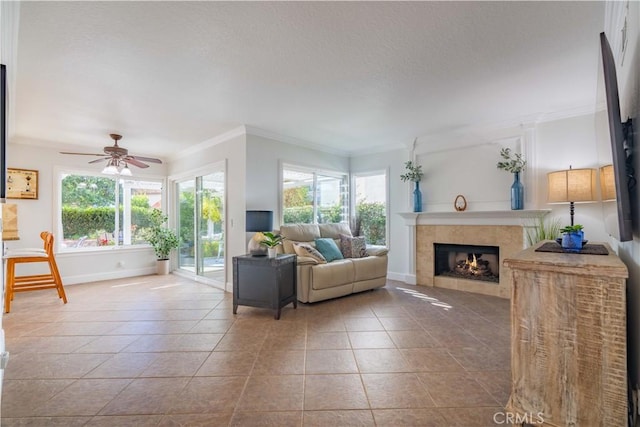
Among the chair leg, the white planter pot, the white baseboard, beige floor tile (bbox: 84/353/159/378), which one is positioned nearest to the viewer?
beige floor tile (bbox: 84/353/159/378)

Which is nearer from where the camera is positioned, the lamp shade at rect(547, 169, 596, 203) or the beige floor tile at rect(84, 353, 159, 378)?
the beige floor tile at rect(84, 353, 159, 378)

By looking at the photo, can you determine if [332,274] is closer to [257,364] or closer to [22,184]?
[257,364]

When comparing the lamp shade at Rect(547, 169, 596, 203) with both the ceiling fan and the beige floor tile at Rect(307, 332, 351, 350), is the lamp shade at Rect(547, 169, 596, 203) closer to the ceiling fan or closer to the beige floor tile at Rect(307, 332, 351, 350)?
the beige floor tile at Rect(307, 332, 351, 350)

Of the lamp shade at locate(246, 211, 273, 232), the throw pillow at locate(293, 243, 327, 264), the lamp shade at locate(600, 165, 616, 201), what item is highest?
the lamp shade at locate(600, 165, 616, 201)

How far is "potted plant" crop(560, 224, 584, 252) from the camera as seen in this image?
1734 mm

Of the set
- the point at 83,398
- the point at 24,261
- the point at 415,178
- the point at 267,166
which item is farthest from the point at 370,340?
Answer: the point at 24,261

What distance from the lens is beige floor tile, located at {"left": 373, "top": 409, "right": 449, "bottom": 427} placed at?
162 cm

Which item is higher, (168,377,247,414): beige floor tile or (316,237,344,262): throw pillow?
(316,237,344,262): throw pillow

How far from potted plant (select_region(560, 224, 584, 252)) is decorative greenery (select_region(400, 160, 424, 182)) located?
3.20m

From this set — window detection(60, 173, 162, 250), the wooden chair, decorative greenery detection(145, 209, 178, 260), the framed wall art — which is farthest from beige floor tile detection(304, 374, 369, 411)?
the framed wall art

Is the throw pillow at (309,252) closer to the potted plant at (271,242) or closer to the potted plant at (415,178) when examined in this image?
the potted plant at (271,242)

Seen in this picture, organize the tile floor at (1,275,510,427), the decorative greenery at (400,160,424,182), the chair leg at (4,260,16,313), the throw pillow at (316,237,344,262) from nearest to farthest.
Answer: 1. the tile floor at (1,275,510,427)
2. the chair leg at (4,260,16,313)
3. the throw pillow at (316,237,344,262)
4. the decorative greenery at (400,160,424,182)

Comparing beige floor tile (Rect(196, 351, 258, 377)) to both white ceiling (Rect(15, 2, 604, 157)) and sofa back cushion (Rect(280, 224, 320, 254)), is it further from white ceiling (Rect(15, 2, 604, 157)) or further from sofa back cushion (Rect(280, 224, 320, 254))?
white ceiling (Rect(15, 2, 604, 157))

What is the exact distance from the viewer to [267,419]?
1.67 meters
